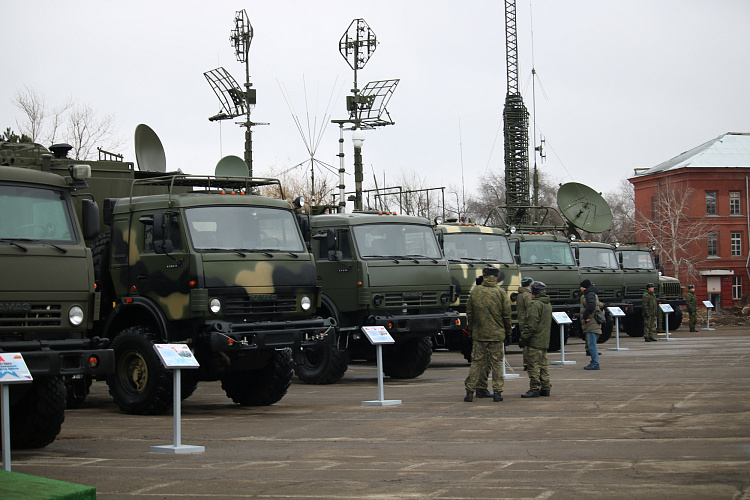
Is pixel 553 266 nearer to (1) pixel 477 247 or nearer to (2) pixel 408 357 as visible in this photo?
(1) pixel 477 247

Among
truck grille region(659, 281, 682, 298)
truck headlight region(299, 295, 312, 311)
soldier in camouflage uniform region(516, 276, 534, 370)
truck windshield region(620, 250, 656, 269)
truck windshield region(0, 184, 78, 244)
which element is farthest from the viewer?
truck grille region(659, 281, 682, 298)

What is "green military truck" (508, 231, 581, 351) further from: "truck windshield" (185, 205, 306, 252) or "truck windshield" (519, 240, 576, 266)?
"truck windshield" (185, 205, 306, 252)

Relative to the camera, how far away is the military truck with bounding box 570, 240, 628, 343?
28.7 metres

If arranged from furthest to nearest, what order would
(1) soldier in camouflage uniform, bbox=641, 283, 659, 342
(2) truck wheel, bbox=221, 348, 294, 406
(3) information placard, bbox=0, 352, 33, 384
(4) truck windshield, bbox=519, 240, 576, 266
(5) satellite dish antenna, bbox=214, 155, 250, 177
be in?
(1) soldier in camouflage uniform, bbox=641, 283, 659, 342 < (4) truck windshield, bbox=519, 240, 576, 266 < (5) satellite dish antenna, bbox=214, 155, 250, 177 < (2) truck wheel, bbox=221, 348, 294, 406 < (3) information placard, bbox=0, 352, 33, 384

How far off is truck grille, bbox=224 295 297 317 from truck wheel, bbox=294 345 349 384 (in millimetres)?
3531

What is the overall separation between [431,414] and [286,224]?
3.45 m

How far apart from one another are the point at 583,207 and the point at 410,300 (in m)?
14.7

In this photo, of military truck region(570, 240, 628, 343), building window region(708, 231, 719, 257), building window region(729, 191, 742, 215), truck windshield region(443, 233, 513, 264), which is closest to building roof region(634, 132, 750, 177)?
building window region(729, 191, 742, 215)

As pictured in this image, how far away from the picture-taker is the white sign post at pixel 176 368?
401 inches

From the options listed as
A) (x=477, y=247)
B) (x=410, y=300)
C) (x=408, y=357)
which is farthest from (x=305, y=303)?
(x=477, y=247)

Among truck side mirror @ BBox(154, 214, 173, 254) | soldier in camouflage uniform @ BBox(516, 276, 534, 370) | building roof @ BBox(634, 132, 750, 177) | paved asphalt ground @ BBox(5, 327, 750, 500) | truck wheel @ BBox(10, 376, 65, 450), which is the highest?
building roof @ BBox(634, 132, 750, 177)

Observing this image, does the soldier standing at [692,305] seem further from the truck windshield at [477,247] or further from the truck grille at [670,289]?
the truck windshield at [477,247]

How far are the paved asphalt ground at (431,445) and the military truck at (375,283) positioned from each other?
2.98 ft

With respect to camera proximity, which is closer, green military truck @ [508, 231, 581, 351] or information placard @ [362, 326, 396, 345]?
information placard @ [362, 326, 396, 345]
